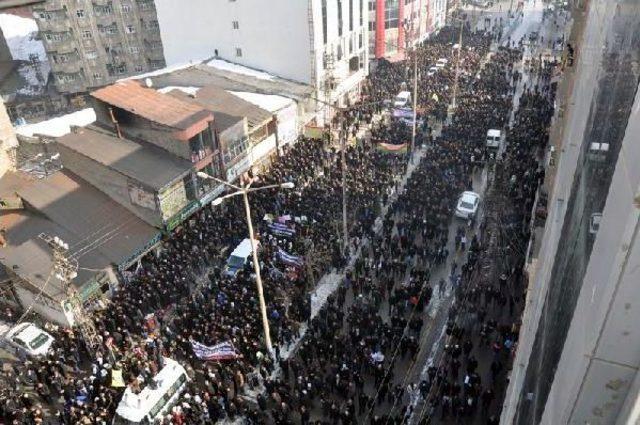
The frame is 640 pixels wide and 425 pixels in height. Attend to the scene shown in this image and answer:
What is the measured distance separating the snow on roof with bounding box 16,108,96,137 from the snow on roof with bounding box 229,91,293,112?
30.4 feet

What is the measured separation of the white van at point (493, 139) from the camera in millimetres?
29391

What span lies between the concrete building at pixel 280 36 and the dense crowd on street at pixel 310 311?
11.0m

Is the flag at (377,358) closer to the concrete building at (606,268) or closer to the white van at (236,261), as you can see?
the white van at (236,261)

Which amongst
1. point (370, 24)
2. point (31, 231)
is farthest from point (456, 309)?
point (370, 24)

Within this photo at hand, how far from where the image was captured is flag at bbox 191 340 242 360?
53.7 ft

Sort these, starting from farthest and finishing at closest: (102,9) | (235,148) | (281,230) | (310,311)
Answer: (102,9) < (235,148) < (281,230) < (310,311)

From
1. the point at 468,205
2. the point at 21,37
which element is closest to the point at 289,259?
the point at 468,205

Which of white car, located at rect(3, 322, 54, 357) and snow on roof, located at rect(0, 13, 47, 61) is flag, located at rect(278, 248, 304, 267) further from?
snow on roof, located at rect(0, 13, 47, 61)

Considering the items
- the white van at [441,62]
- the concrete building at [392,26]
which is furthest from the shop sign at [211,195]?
the concrete building at [392,26]

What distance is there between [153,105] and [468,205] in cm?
1608

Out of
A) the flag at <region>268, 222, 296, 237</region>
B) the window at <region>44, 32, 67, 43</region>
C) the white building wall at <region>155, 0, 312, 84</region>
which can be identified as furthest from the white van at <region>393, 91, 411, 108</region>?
the window at <region>44, 32, 67, 43</region>

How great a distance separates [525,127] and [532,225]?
38.9 ft

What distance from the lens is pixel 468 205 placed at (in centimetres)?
2358

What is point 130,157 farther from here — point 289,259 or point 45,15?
point 45,15
